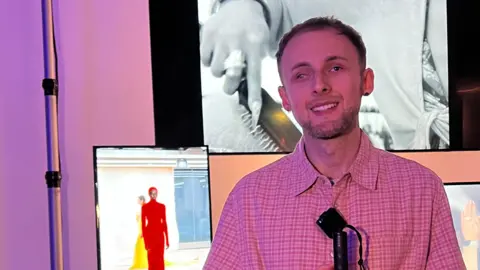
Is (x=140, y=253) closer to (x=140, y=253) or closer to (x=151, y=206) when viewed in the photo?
(x=140, y=253)

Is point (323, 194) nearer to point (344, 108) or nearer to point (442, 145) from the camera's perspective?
point (344, 108)

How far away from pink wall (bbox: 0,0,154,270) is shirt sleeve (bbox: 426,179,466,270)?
3.97 feet

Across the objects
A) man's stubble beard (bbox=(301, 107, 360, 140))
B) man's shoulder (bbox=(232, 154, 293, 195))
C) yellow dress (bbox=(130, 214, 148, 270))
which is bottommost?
yellow dress (bbox=(130, 214, 148, 270))

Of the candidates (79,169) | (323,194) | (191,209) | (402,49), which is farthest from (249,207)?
(402,49)

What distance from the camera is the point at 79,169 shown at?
199 cm

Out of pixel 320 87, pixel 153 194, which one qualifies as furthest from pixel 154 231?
pixel 320 87

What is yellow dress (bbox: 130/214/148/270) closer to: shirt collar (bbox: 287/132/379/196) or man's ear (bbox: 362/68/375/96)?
shirt collar (bbox: 287/132/379/196)

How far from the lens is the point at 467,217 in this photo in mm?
2182

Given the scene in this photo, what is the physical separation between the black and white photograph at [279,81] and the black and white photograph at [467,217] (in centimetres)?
24

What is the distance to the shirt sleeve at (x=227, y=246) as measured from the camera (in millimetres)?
1220

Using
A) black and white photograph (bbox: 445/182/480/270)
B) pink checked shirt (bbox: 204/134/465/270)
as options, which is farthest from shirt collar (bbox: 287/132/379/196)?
black and white photograph (bbox: 445/182/480/270)

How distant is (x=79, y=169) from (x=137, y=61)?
45cm

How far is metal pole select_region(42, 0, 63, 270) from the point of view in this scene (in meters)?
1.76

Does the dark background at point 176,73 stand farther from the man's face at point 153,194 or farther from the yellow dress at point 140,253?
the yellow dress at point 140,253
